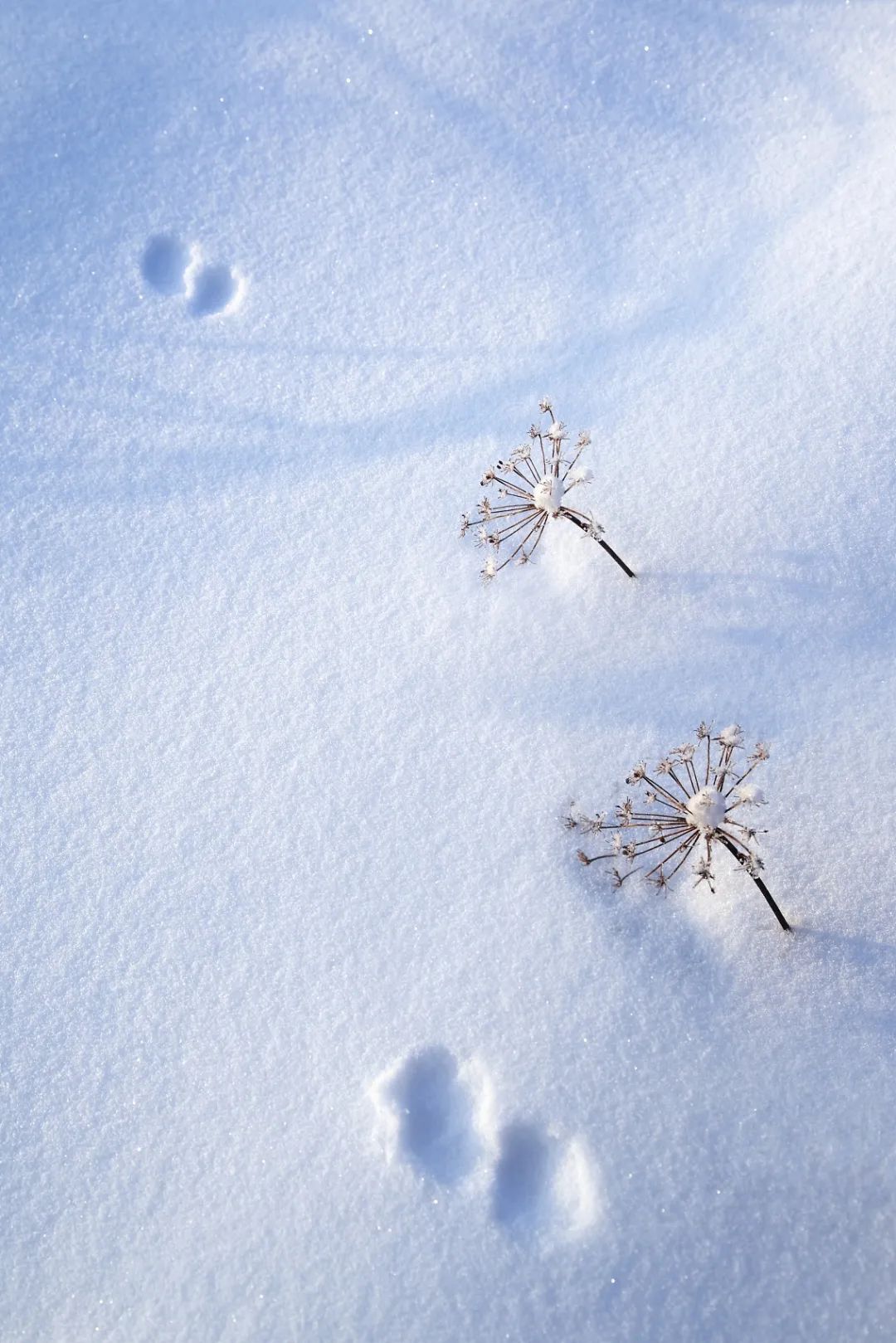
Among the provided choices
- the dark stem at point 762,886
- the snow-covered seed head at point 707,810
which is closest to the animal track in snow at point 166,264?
the snow-covered seed head at point 707,810

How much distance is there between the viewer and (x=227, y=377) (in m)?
3.76

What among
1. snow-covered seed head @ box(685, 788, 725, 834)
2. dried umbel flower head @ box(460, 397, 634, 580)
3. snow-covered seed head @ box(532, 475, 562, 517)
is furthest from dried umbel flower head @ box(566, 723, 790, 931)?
snow-covered seed head @ box(532, 475, 562, 517)

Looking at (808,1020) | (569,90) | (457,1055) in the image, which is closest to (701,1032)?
(808,1020)

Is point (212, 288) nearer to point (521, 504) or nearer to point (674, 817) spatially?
point (521, 504)

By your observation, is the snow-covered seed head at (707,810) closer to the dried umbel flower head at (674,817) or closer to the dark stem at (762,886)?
the dark stem at (762,886)

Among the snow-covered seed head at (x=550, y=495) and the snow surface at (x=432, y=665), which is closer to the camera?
the snow surface at (x=432, y=665)

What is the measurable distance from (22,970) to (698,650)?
101 inches

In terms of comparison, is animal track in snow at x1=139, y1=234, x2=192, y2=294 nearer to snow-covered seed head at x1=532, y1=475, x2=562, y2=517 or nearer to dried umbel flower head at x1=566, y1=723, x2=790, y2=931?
snow-covered seed head at x1=532, y1=475, x2=562, y2=517

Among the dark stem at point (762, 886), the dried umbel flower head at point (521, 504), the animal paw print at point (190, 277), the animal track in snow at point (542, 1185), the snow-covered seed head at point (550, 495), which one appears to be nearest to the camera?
the dark stem at point (762, 886)

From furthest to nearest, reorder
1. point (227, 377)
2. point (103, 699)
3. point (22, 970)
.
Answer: point (227, 377)
point (103, 699)
point (22, 970)

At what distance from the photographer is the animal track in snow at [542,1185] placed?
288 cm

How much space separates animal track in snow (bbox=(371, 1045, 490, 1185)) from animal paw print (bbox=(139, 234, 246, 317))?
2.91 m

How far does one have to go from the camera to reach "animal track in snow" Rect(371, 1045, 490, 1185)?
117 inches

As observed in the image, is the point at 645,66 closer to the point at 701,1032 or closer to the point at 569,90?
the point at 569,90
